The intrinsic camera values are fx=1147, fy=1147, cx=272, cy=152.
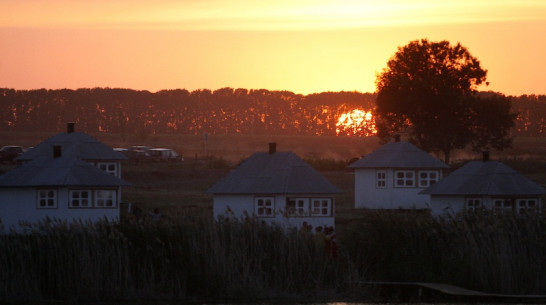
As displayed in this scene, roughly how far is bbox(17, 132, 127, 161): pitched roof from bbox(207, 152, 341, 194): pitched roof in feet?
38.6

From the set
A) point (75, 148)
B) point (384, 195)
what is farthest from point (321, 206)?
point (75, 148)

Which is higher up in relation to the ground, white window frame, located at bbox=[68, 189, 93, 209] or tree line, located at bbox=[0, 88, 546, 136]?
tree line, located at bbox=[0, 88, 546, 136]

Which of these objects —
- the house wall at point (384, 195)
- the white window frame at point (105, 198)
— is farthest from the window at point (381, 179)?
the white window frame at point (105, 198)

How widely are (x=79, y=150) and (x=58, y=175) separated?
10.4 metres

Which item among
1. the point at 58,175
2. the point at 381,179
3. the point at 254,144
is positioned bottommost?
the point at 381,179

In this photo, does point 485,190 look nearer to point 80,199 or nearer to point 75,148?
point 80,199

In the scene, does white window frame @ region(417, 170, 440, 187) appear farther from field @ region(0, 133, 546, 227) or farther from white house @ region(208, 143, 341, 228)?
white house @ region(208, 143, 341, 228)

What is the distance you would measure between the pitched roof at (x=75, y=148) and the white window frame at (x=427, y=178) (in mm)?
16804

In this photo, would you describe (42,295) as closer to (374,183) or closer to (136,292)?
(136,292)

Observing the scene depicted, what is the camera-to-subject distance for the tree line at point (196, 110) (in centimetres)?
16438

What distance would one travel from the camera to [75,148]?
200 ft

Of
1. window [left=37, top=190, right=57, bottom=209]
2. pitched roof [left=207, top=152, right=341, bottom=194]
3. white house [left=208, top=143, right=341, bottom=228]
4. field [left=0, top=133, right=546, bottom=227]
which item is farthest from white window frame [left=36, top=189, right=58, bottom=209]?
white house [left=208, top=143, right=341, bottom=228]

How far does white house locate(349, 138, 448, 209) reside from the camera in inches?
2527

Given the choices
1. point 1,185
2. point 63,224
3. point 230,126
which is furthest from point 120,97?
point 63,224
